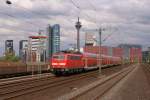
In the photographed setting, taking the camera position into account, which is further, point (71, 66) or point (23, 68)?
point (23, 68)

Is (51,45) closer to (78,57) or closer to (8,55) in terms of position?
(8,55)

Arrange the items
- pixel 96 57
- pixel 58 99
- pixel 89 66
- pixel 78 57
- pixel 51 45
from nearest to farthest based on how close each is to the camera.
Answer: pixel 58 99
pixel 78 57
pixel 89 66
pixel 96 57
pixel 51 45

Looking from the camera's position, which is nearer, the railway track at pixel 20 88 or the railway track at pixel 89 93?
the railway track at pixel 89 93

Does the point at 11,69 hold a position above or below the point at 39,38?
below

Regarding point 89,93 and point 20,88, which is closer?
point 89,93

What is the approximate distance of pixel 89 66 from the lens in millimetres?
69562

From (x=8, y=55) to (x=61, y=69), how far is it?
100.0 metres

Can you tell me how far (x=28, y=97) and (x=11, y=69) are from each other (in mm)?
31772

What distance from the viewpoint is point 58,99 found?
21.4 m

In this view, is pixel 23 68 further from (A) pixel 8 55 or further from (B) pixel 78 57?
(A) pixel 8 55

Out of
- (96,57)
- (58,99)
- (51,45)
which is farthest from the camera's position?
(51,45)

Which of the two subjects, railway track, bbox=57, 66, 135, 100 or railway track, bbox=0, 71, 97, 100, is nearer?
railway track, bbox=57, 66, 135, 100

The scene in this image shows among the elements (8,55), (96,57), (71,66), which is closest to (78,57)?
(71,66)

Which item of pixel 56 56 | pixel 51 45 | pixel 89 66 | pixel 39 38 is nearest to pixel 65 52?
pixel 56 56
